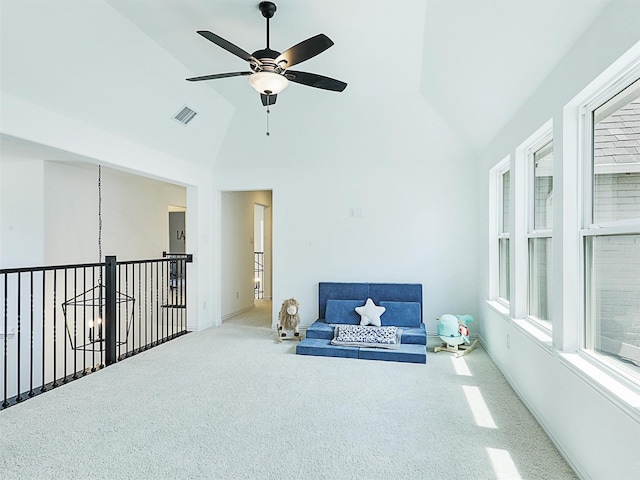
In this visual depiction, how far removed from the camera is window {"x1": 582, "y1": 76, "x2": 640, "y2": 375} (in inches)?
74.9

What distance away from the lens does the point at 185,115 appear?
4551 mm

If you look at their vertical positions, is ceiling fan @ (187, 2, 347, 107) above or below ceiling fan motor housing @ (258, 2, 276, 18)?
below

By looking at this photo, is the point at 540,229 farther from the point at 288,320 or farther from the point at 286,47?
the point at 288,320

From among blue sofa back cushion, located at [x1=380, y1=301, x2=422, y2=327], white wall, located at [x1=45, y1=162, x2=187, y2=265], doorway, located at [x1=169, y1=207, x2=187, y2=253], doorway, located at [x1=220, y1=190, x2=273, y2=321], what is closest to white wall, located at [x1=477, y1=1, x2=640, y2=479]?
blue sofa back cushion, located at [x1=380, y1=301, x2=422, y2=327]

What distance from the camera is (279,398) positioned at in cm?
321

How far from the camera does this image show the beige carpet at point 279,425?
2219 millimetres

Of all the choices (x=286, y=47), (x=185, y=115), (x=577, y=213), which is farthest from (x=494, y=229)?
(x=185, y=115)

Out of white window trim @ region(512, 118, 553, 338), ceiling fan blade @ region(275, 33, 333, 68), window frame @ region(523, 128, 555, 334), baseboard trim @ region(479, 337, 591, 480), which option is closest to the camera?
baseboard trim @ region(479, 337, 591, 480)

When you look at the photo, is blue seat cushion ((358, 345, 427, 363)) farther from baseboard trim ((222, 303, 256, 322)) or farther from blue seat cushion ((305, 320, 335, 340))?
baseboard trim ((222, 303, 256, 322))

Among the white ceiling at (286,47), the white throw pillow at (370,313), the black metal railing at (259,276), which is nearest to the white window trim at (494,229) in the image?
the white ceiling at (286,47)

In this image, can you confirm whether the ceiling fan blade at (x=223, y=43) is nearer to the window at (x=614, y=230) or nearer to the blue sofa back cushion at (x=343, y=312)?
the window at (x=614, y=230)

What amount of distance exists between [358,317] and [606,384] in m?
3.29

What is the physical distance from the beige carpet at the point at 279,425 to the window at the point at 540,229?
0.84m

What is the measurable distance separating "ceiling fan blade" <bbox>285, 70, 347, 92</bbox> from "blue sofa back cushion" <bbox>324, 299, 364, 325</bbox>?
298cm
